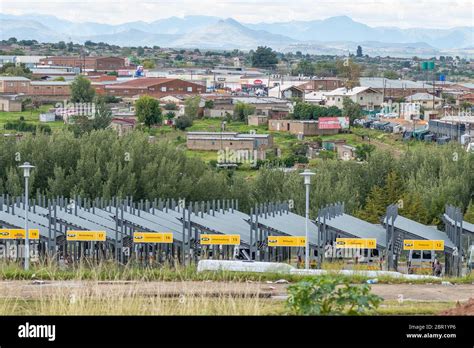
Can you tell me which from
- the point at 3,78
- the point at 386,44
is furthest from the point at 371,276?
the point at 386,44

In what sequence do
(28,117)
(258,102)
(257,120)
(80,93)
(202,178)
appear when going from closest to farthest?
(202,178) < (28,117) < (257,120) < (80,93) < (258,102)

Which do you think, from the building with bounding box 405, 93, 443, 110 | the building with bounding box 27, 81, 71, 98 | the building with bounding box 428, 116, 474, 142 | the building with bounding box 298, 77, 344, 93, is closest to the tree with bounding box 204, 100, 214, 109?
the building with bounding box 27, 81, 71, 98

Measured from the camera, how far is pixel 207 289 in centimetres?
778

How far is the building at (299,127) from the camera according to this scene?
136 feet

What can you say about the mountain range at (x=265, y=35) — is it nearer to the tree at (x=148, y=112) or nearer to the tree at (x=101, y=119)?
the tree at (x=148, y=112)

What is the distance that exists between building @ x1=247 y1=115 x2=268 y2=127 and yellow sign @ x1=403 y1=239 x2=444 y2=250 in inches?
1269

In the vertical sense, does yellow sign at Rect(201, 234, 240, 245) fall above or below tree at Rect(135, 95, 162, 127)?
above

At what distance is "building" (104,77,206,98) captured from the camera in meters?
58.6

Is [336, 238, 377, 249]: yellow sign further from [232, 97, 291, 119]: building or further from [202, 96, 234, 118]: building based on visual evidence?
[202, 96, 234, 118]: building

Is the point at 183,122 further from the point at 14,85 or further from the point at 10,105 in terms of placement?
the point at 14,85

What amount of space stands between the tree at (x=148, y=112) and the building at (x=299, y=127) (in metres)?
4.59

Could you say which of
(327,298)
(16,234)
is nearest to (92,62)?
(16,234)

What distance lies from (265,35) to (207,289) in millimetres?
103311
